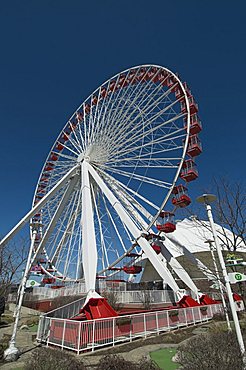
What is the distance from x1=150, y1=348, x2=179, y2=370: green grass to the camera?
283 inches

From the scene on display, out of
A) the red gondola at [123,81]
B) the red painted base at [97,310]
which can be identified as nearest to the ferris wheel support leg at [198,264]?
the red painted base at [97,310]

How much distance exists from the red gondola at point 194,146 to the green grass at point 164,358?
1150 centimetres

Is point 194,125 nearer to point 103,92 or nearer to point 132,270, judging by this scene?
point 103,92

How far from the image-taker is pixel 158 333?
1204 centimetres

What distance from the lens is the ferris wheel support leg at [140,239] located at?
15594mm

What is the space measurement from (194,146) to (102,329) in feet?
39.0

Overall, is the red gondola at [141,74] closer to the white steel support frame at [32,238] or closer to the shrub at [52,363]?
the white steel support frame at [32,238]

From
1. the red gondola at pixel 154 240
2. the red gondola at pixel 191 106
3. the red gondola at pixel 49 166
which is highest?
the red gondola at pixel 49 166

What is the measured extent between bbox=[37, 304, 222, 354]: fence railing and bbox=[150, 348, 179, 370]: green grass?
207 centimetres

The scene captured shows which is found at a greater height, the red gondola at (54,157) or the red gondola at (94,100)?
the red gondola at (94,100)

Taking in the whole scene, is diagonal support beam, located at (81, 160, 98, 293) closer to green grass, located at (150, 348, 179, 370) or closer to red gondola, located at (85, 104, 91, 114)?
green grass, located at (150, 348, 179, 370)

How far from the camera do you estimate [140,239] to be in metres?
16.7

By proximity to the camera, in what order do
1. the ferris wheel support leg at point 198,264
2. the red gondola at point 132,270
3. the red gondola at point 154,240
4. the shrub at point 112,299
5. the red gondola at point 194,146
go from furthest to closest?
the red gondola at point 132,270
the shrub at point 112,299
the red gondola at point 154,240
the red gondola at point 194,146
the ferris wheel support leg at point 198,264

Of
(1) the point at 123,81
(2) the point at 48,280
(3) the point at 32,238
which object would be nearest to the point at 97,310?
(3) the point at 32,238
